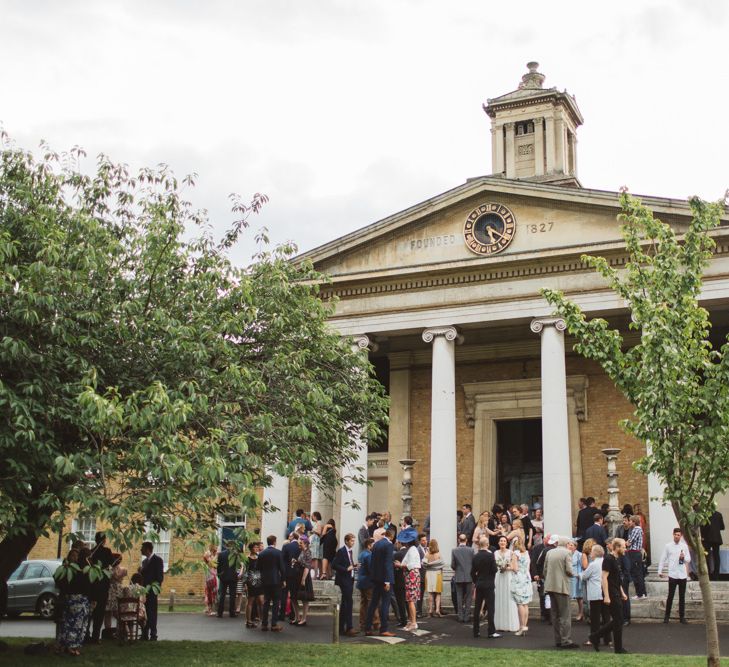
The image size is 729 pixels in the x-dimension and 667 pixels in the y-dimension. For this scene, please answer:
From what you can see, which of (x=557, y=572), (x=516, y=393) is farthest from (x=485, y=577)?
(x=516, y=393)

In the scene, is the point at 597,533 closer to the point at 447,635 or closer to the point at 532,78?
the point at 447,635

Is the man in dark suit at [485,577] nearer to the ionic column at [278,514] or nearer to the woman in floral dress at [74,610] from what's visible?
the woman in floral dress at [74,610]

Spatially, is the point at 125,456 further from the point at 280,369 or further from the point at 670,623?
the point at 670,623

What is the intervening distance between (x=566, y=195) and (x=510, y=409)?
658 centimetres

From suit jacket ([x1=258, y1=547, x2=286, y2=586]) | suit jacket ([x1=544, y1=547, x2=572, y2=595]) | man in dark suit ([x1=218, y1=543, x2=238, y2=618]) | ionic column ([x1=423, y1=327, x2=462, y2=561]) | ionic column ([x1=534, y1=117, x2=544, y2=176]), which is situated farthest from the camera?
ionic column ([x1=534, y1=117, x2=544, y2=176])

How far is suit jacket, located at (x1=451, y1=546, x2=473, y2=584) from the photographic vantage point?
16.2m

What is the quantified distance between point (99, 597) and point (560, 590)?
662 cm

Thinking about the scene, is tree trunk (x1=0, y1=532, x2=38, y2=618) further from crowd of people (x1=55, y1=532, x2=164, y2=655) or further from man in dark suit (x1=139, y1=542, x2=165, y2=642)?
man in dark suit (x1=139, y1=542, x2=165, y2=642)

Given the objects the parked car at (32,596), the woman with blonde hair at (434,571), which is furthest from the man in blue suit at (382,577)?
the parked car at (32,596)

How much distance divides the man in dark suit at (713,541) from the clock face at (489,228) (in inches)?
324

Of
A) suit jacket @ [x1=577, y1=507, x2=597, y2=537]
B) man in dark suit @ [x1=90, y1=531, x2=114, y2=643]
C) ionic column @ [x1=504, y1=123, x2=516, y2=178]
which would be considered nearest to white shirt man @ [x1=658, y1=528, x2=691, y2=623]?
suit jacket @ [x1=577, y1=507, x2=597, y2=537]

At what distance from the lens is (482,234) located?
2361 cm

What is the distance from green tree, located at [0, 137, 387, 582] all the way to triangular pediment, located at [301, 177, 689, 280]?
9241 mm

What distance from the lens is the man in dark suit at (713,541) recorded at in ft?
59.9
